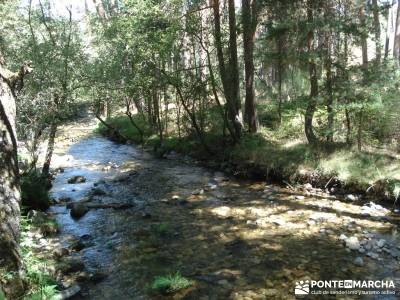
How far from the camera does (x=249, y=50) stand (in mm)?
17172

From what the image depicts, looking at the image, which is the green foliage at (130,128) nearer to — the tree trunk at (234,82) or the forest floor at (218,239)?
the tree trunk at (234,82)

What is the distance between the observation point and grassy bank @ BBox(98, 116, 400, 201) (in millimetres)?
11508

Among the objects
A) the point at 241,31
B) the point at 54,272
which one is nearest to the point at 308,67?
the point at 241,31

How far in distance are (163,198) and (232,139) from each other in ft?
18.4

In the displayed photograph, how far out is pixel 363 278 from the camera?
285 inches

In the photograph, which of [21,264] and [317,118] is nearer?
[21,264]

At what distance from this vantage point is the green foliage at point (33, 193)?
11820mm

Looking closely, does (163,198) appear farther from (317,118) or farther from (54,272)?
(317,118)

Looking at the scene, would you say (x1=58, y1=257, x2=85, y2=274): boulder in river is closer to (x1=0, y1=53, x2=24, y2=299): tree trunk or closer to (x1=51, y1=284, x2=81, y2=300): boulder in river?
(x1=51, y1=284, x2=81, y2=300): boulder in river

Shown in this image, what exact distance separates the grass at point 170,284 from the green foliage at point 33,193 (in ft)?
21.0

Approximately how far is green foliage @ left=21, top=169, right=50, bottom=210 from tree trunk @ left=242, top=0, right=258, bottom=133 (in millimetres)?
9336

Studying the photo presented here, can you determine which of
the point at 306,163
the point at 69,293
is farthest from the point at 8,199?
the point at 306,163

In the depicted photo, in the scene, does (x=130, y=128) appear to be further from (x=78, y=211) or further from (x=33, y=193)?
(x=78, y=211)

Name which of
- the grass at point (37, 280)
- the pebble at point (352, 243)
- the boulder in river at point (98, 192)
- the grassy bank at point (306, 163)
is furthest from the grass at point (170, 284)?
the boulder in river at point (98, 192)
